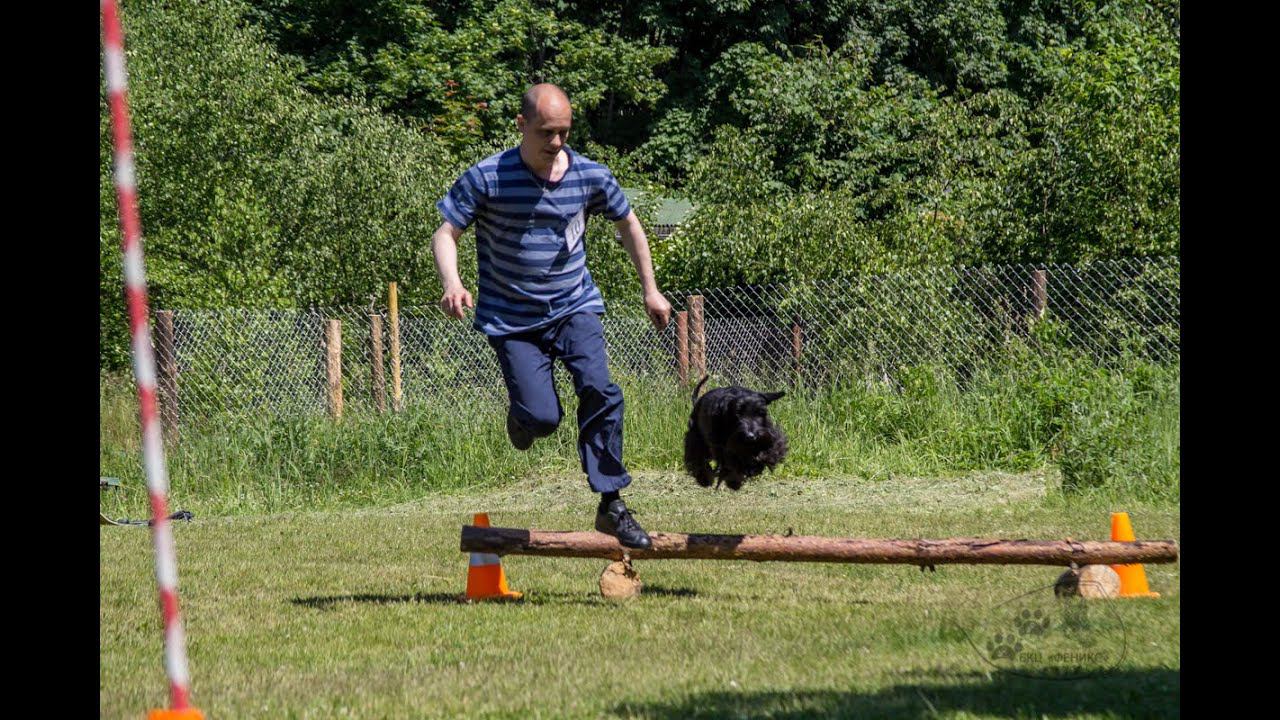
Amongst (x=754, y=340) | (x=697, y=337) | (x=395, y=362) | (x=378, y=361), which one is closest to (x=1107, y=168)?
(x=754, y=340)

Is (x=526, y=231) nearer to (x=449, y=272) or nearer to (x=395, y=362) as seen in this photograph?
(x=449, y=272)

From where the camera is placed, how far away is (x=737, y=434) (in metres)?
7.49

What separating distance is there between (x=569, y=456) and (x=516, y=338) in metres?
6.48

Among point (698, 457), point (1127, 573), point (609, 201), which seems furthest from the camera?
point (698, 457)

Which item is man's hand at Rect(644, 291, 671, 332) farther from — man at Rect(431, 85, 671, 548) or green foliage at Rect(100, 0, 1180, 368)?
green foliage at Rect(100, 0, 1180, 368)

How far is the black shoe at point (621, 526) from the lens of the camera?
5.88m

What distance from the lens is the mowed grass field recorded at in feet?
12.9

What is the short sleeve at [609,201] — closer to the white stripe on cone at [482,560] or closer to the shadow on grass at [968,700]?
the white stripe on cone at [482,560]

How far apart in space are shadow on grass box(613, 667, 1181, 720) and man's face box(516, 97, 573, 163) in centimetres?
255

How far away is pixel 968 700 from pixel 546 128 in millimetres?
2925

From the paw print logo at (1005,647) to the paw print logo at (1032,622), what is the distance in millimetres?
47

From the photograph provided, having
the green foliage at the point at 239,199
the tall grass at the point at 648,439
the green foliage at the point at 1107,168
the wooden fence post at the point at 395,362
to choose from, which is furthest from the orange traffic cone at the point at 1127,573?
the green foliage at the point at 239,199

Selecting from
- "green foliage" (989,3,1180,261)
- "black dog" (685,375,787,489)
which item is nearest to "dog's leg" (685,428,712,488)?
"black dog" (685,375,787,489)

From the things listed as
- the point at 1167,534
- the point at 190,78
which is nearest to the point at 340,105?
the point at 190,78
